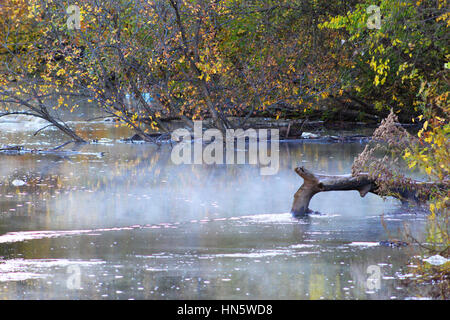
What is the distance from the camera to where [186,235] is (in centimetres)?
1039

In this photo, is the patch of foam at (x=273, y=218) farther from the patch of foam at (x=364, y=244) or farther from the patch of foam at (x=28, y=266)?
the patch of foam at (x=28, y=266)

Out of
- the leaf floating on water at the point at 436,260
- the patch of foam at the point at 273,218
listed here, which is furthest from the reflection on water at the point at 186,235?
the leaf floating on water at the point at 436,260

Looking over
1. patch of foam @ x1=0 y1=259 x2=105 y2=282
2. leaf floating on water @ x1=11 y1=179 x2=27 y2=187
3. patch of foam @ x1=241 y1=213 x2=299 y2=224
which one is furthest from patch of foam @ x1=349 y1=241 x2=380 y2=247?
leaf floating on water @ x1=11 y1=179 x2=27 y2=187

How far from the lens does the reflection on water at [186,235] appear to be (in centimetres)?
754

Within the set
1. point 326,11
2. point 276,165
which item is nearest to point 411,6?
point 276,165

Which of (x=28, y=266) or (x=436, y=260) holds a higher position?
(x=436, y=260)

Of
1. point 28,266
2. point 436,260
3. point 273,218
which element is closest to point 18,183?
point 273,218

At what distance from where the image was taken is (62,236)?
1020 centimetres

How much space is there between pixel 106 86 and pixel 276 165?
595 cm

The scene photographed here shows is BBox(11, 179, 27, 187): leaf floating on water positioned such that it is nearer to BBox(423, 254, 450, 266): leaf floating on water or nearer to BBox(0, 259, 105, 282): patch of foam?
BBox(0, 259, 105, 282): patch of foam

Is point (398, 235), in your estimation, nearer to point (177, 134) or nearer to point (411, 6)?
point (411, 6)

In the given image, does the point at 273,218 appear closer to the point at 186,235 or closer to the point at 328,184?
the point at 328,184

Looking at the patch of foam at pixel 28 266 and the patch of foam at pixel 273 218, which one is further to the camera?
the patch of foam at pixel 273 218

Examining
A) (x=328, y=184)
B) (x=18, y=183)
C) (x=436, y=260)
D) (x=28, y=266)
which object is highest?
(x=328, y=184)
